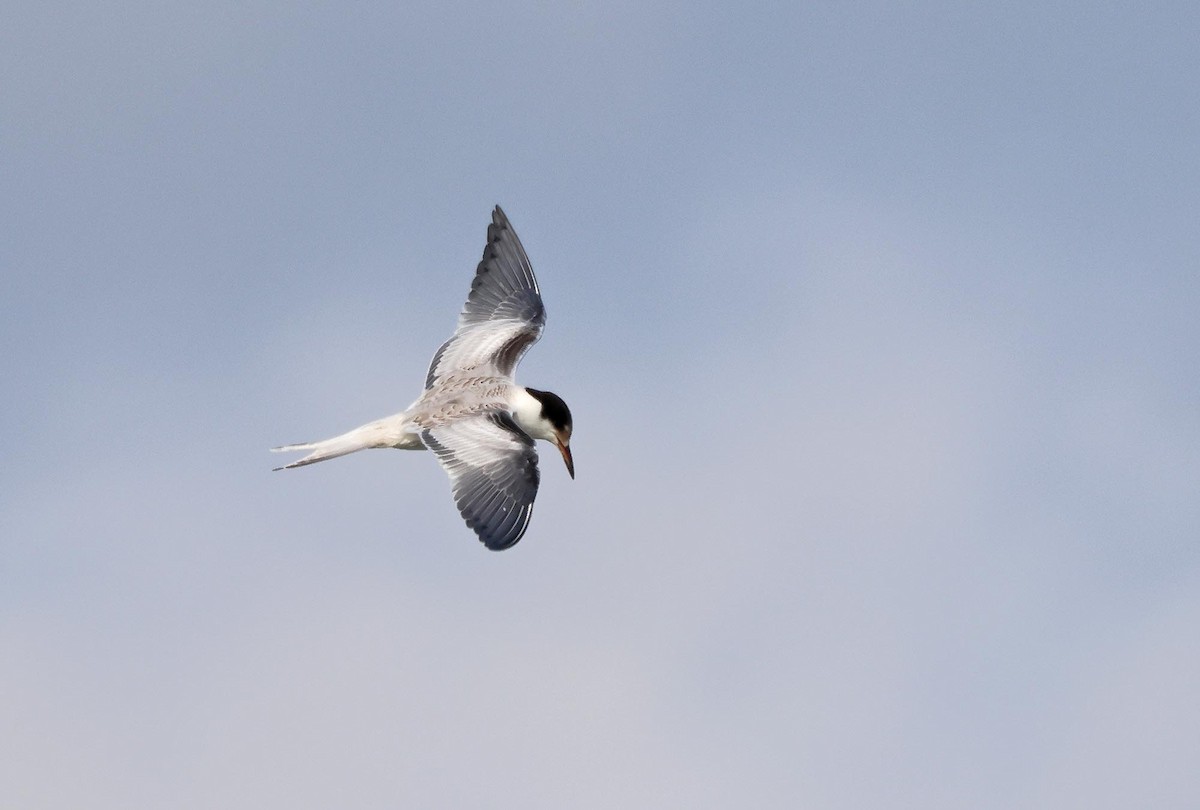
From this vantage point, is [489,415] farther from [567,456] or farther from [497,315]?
[497,315]

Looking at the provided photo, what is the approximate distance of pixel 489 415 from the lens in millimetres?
15359

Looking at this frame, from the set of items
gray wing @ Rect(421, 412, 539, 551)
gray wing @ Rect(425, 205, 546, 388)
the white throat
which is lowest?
gray wing @ Rect(421, 412, 539, 551)

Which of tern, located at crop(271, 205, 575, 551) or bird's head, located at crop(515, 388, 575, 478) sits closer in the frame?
tern, located at crop(271, 205, 575, 551)

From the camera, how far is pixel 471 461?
47.7ft

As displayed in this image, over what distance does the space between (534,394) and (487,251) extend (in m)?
3.07

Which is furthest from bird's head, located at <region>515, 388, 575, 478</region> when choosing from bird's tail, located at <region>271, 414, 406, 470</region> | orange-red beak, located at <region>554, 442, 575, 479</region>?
bird's tail, located at <region>271, 414, 406, 470</region>

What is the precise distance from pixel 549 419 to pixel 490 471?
170 cm

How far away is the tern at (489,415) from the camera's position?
1415cm

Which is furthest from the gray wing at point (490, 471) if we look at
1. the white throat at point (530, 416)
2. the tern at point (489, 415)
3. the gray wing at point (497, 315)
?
the gray wing at point (497, 315)

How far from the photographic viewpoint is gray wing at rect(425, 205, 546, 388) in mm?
17281

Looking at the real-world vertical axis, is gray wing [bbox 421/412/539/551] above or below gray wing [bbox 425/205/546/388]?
below

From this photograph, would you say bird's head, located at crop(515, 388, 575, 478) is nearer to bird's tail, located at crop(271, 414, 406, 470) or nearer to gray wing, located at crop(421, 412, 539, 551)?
gray wing, located at crop(421, 412, 539, 551)

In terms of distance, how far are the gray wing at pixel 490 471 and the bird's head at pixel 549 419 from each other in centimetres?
58

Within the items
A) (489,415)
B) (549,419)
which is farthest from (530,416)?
(489,415)
